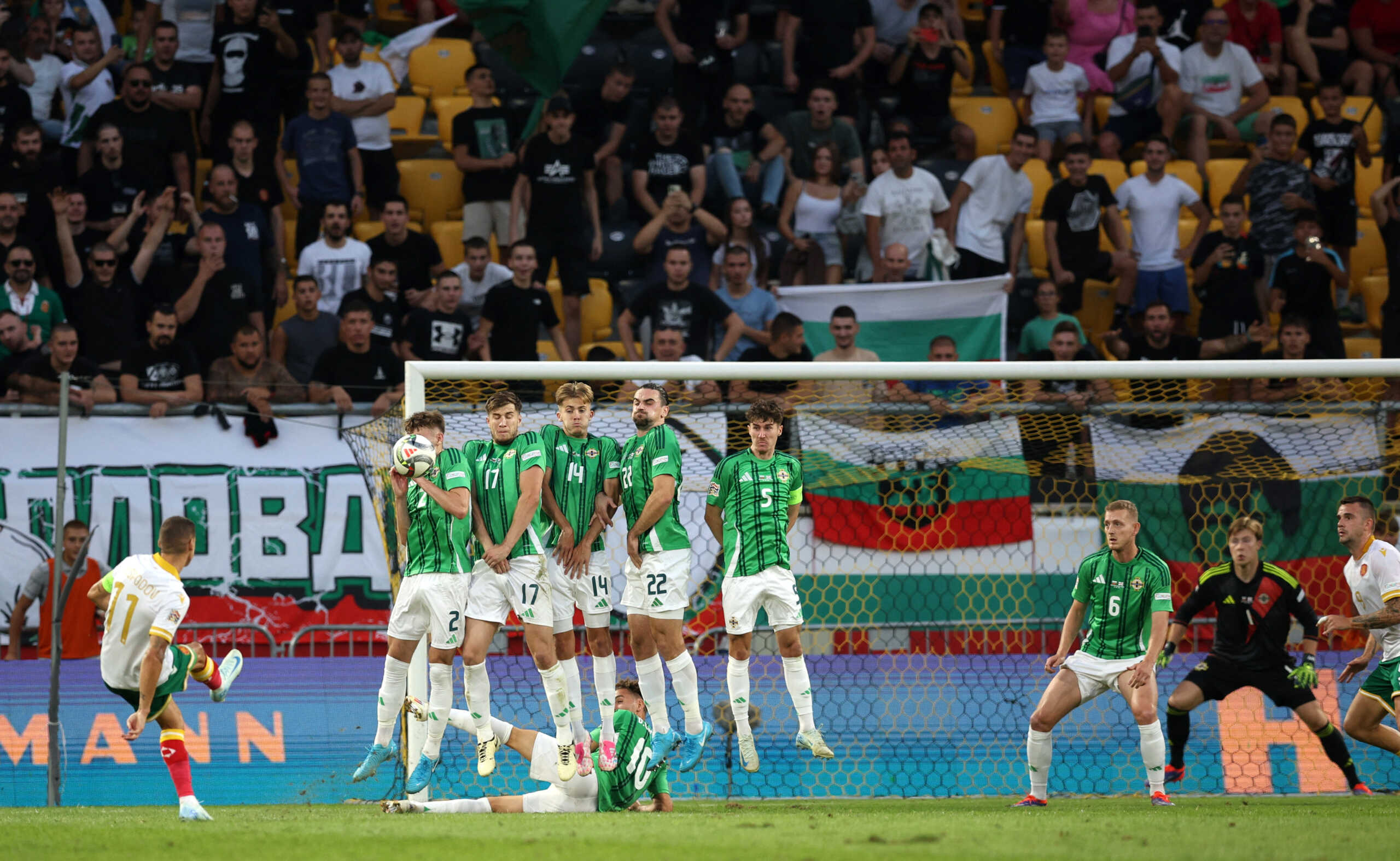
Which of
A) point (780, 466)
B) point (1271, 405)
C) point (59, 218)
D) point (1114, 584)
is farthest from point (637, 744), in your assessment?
point (59, 218)

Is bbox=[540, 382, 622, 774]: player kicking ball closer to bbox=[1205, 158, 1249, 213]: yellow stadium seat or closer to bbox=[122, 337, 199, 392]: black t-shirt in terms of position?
bbox=[122, 337, 199, 392]: black t-shirt

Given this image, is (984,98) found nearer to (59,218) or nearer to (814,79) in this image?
(814,79)

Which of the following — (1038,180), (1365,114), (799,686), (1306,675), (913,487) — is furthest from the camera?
(1365,114)

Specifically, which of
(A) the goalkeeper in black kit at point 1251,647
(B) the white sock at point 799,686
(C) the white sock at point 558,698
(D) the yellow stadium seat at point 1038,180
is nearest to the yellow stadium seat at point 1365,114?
(D) the yellow stadium seat at point 1038,180

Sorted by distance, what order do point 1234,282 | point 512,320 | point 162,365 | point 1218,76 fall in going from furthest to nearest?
1. point 1218,76
2. point 1234,282
3. point 512,320
4. point 162,365

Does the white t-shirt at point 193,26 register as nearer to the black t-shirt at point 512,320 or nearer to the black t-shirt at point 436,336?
the black t-shirt at point 436,336

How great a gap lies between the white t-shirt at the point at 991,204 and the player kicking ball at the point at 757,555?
19.9 ft

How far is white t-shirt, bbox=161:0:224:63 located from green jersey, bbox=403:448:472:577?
8.26 metres

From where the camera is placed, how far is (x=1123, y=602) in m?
9.20

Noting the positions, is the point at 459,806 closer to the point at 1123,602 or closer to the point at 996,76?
the point at 1123,602

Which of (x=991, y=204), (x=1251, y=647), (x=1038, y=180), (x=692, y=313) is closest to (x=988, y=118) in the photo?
(x=1038, y=180)

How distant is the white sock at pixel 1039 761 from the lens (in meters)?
9.23

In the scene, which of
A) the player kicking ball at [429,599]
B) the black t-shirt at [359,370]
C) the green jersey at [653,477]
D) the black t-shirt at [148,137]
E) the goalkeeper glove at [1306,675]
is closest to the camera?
the player kicking ball at [429,599]

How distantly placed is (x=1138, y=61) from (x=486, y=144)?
24.3ft
